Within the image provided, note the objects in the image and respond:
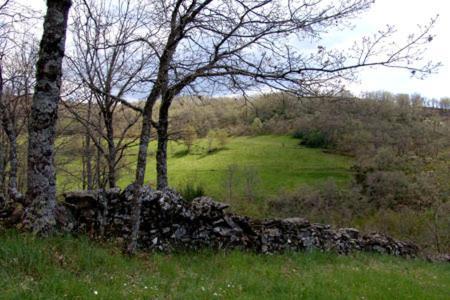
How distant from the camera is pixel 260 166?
233 ft

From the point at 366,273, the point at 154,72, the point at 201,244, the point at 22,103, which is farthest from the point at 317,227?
the point at 22,103

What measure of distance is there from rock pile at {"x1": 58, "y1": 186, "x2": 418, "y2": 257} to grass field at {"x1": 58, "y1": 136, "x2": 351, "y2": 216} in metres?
39.8

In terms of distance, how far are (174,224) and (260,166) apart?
6315 centimetres

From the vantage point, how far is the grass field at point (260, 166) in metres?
58.9

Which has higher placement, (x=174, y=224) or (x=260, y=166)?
(x=174, y=224)

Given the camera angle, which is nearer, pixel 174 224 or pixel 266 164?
pixel 174 224

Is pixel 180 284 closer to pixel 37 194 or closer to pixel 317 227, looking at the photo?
pixel 37 194

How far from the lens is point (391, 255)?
12391 millimetres

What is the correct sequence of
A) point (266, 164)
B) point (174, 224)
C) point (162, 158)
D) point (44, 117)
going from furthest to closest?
point (266, 164)
point (162, 158)
point (174, 224)
point (44, 117)

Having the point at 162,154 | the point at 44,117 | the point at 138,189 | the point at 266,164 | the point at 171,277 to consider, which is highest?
the point at 44,117

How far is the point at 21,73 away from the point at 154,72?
24.2 ft

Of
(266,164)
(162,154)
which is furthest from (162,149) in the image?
(266,164)

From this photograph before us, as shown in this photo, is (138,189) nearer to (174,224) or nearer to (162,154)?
(174,224)

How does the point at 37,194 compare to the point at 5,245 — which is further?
the point at 37,194
